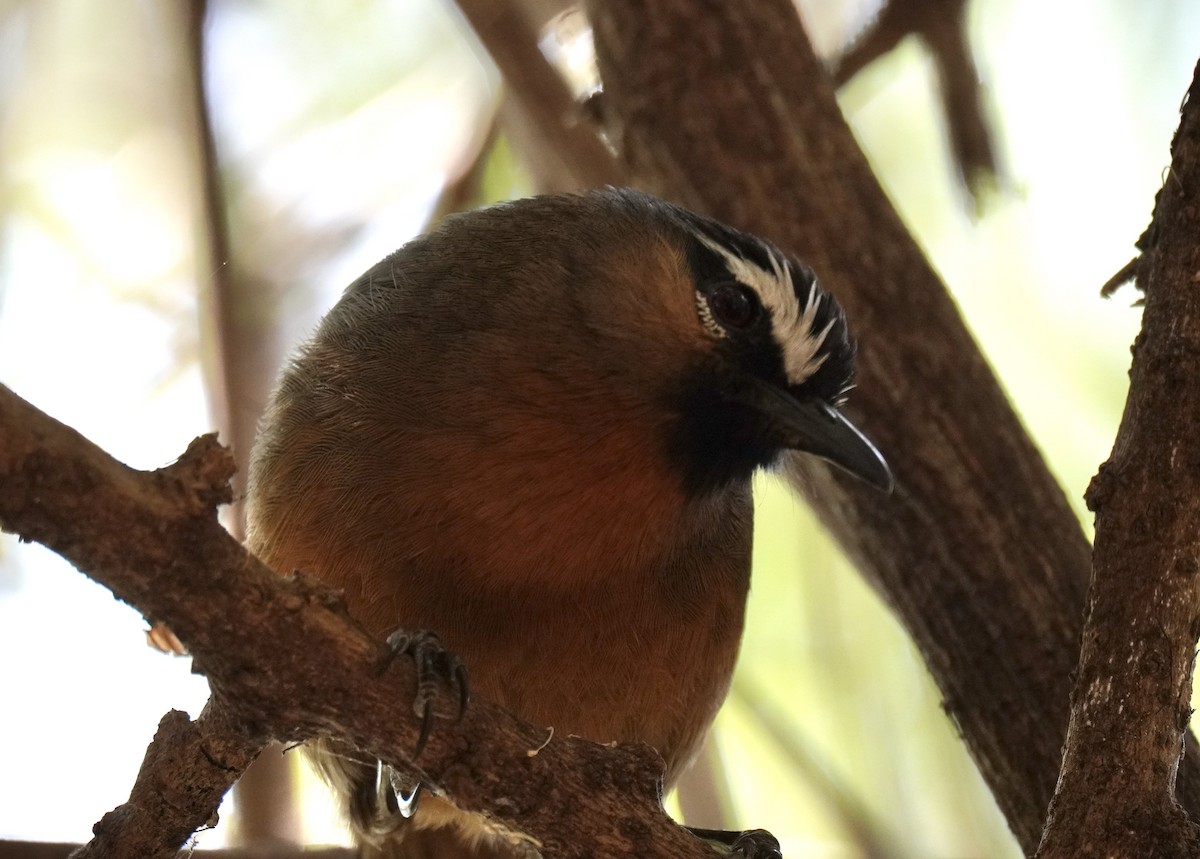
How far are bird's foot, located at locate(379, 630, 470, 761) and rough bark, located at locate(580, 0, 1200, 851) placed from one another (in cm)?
143

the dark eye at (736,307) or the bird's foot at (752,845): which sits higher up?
the dark eye at (736,307)

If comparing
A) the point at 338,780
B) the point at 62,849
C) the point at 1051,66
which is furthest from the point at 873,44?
the point at 62,849

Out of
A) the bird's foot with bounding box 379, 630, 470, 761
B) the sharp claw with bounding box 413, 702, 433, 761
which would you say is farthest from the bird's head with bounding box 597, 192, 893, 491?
the sharp claw with bounding box 413, 702, 433, 761

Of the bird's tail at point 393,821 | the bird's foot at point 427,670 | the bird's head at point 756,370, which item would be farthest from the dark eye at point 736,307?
the bird's tail at point 393,821

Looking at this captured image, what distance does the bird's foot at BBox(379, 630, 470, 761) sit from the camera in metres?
1.82

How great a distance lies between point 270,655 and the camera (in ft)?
5.55

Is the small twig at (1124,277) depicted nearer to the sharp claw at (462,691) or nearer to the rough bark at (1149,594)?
the rough bark at (1149,594)

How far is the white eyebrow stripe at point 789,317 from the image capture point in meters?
2.66

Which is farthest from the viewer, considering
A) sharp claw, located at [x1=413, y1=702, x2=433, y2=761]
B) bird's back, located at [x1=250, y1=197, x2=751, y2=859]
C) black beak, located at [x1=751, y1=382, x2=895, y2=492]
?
black beak, located at [x1=751, y1=382, x2=895, y2=492]

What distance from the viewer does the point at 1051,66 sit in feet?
12.9

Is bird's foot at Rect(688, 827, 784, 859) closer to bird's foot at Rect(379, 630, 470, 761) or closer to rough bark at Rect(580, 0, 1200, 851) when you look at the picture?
rough bark at Rect(580, 0, 1200, 851)

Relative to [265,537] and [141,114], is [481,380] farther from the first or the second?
[141,114]

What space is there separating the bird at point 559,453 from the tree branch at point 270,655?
45cm

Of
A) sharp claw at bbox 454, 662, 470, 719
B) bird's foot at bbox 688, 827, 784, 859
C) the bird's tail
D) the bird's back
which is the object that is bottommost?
bird's foot at bbox 688, 827, 784, 859
